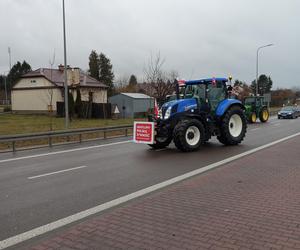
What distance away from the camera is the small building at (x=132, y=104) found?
138 feet

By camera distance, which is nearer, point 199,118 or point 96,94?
point 199,118

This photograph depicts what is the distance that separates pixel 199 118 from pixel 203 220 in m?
8.83

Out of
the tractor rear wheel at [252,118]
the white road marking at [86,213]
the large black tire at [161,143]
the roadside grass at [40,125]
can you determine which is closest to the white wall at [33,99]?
the roadside grass at [40,125]

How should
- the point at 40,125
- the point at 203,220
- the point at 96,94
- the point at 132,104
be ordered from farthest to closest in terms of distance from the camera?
the point at 96,94, the point at 132,104, the point at 40,125, the point at 203,220

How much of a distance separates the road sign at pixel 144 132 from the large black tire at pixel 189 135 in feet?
3.14

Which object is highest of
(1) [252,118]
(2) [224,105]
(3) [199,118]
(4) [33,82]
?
(4) [33,82]

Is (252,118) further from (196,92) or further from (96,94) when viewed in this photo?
(96,94)

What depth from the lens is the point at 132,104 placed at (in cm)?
4188

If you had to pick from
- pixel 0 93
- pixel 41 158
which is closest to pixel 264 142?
pixel 41 158

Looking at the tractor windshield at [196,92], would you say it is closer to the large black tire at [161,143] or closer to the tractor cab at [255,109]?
the large black tire at [161,143]

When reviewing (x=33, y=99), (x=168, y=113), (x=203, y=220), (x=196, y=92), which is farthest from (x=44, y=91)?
(x=203, y=220)

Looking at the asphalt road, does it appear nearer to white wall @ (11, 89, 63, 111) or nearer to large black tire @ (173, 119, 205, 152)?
large black tire @ (173, 119, 205, 152)

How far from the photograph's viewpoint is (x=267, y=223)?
5.45 metres

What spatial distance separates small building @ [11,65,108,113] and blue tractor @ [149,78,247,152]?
28.8 meters
